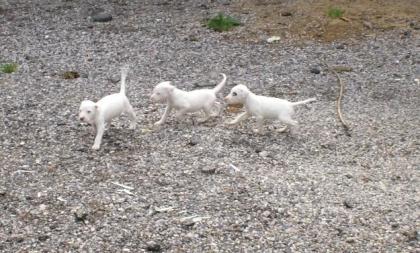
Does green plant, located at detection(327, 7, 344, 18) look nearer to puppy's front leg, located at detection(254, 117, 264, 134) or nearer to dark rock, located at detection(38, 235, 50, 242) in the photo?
puppy's front leg, located at detection(254, 117, 264, 134)

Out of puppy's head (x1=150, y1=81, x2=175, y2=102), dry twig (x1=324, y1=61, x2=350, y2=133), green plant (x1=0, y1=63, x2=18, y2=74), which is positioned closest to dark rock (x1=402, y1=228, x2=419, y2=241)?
dry twig (x1=324, y1=61, x2=350, y2=133)

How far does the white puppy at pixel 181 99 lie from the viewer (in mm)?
6777

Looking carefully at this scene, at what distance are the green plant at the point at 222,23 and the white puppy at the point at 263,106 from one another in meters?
3.95

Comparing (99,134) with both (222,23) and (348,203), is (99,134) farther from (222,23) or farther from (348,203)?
(222,23)

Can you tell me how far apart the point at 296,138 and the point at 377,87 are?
84.2 inches

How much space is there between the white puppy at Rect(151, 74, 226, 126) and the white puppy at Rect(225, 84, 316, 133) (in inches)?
10.4

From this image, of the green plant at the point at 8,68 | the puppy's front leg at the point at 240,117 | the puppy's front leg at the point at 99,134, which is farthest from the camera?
the green plant at the point at 8,68

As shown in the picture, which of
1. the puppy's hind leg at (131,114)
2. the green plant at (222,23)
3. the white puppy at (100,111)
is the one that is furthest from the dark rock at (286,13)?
the white puppy at (100,111)

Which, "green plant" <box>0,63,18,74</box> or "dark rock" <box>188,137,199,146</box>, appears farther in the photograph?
"green plant" <box>0,63,18,74</box>

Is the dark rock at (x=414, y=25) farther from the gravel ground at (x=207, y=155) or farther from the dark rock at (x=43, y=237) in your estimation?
the dark rock at (x=43, y=237)

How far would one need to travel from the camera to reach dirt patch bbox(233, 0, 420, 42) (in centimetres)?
1042

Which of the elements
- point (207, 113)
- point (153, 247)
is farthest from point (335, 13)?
point (153, 247)

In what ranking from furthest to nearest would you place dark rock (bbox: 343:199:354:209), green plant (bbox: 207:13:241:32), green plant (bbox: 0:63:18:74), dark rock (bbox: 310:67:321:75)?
green plant (bbox: 207:13:241:32)
dark rock (bbox: 310:67:321:75)
green plant (bbox: 0:63:18:74)
dark rock (bbox: 343:199:354:209)

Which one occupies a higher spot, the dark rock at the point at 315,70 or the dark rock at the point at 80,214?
the dark rock at the point at 80,214
